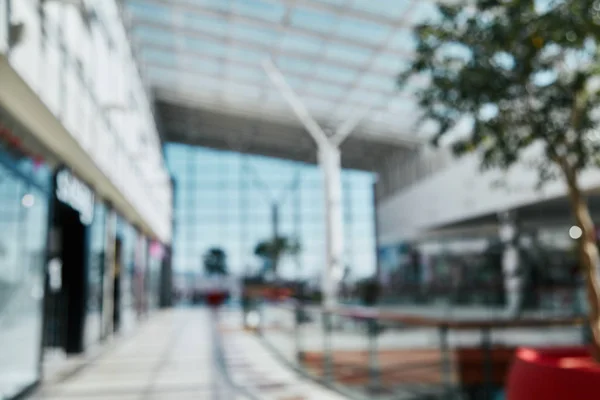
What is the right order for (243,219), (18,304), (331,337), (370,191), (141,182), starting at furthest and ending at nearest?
(370,191), (243,219), (141,182), (331,337), (18,304)

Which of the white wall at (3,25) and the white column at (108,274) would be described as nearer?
the white wall at (3,25)

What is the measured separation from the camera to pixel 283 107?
24906 mm

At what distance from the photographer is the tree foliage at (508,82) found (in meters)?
3.55

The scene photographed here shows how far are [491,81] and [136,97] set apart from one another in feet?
46.6

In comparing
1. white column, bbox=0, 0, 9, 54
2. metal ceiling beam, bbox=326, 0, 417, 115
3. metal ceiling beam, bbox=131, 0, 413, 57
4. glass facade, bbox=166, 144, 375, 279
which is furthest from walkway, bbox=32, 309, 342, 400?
glass facade, bbox=166, 144, 375, 279

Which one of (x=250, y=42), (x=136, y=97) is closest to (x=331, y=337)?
(x=136, y=97)

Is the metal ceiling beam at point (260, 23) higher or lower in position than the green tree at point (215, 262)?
higher

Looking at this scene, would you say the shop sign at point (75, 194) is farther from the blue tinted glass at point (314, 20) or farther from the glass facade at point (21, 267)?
the blue tinted glass at point (314, 20)

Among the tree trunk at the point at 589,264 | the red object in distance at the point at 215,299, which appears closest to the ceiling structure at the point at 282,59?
the tree trunk at the point at 589,264

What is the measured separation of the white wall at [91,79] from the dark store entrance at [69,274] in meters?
0.97

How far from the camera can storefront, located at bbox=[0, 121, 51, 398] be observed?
553 cm

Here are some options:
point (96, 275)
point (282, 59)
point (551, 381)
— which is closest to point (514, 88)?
point (551, 381)

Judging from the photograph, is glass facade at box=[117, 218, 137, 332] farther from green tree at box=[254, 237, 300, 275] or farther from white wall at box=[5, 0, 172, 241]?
green tree at box=[254, 237, 300, 275]

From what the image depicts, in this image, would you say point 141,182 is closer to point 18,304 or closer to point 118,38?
point 118,38
